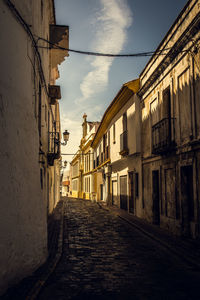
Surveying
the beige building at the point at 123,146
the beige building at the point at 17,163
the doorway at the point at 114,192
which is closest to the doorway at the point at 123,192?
the beige building at the point at 123,146

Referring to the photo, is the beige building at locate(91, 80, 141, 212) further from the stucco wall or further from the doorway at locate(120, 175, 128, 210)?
the stucco wall

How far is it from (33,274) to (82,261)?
148 cm

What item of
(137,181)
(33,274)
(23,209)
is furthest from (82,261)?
(137,181)

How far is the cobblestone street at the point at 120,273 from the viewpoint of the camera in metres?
4.56

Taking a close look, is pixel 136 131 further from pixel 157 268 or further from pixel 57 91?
pixel 157 268

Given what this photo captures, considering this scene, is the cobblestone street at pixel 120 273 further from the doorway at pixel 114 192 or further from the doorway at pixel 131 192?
the doorway at pixel 114 192

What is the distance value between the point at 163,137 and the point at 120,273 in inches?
239

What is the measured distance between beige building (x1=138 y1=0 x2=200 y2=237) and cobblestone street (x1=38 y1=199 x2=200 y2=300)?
65.7 inches

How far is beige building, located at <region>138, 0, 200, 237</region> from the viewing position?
8477mm

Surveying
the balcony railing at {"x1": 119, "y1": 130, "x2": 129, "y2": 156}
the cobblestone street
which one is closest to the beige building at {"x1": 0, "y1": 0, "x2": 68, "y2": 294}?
the cobblestone street

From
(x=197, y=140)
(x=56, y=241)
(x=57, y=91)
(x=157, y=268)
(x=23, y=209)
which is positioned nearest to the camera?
(x=23, y=209)

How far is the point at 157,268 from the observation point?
5.91 meters

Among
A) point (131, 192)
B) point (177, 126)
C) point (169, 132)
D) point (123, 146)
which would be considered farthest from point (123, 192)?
point (177, 126)

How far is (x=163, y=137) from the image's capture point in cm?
1066
